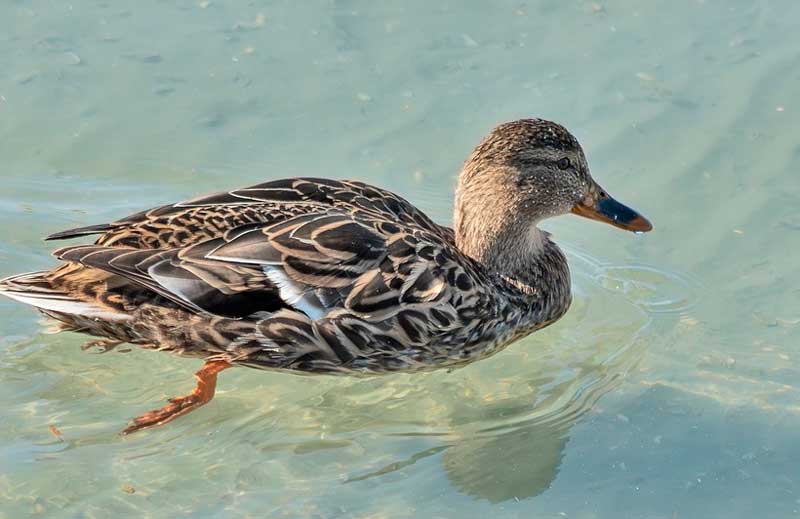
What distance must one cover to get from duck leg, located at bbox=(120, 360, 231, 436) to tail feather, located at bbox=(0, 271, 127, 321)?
1.70ft

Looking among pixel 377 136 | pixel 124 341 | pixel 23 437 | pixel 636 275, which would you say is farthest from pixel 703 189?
pixel 23 437

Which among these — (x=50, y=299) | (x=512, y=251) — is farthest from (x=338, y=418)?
(x=50, y=299)

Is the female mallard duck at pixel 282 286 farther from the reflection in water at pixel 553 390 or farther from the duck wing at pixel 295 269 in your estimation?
the reflection in water at pixel 553 390

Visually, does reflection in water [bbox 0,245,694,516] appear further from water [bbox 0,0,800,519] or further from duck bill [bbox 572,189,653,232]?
duck bill [bbox 572,189,653,232]

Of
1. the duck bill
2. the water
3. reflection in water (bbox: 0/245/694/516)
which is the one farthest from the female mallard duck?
the duck bill

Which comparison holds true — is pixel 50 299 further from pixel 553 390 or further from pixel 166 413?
pixel 553 390

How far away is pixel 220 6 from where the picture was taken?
9.73 meters

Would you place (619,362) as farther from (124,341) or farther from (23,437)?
(23,437)

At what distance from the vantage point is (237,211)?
21.4ft

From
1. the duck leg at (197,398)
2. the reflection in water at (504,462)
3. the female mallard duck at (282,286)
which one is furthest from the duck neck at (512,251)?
the duck leg at (197,398)

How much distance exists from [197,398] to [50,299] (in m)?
0.92

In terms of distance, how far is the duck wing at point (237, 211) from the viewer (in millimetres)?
6410

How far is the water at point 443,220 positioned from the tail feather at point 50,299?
528 millimetres

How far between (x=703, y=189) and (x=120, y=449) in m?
4.15
